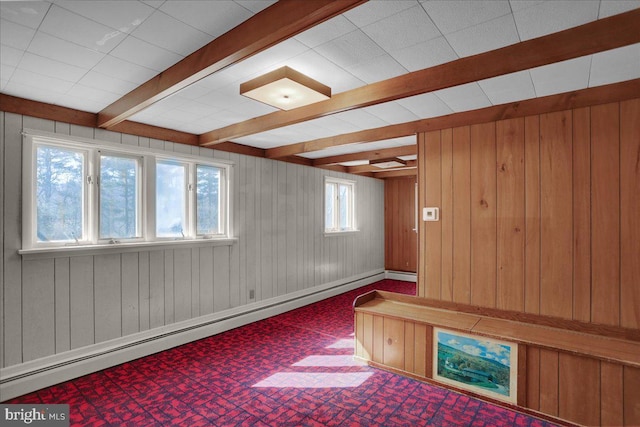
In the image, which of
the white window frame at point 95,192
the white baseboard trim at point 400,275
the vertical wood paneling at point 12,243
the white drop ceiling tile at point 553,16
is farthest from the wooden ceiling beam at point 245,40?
the white baseboard trim at point 400,275

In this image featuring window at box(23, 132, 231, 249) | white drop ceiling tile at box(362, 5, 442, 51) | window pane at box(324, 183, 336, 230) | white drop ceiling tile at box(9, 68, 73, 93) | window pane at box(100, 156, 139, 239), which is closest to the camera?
white drop ceiling tile at box(362, 5, 442, 51)

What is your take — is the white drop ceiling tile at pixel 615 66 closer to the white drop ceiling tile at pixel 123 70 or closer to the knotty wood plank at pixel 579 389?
the knotty wood plank at pixel 579 389

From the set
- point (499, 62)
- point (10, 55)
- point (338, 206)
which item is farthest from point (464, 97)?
point (338, 206)

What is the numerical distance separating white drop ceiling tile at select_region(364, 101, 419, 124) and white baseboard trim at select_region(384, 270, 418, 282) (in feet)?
16.0

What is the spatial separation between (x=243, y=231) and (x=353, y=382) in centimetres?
254

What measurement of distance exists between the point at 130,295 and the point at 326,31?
324cm

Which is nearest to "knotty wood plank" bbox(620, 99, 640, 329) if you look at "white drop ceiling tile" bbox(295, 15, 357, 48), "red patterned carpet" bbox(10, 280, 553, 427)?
"red patterned carpet" bbox(10, 280, 553, 427)

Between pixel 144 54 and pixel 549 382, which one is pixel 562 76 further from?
pixel 144 54

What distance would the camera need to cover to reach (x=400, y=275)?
7.85m

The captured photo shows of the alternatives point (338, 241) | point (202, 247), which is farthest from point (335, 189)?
point (202, 247)

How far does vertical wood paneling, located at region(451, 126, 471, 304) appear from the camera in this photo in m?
3.25

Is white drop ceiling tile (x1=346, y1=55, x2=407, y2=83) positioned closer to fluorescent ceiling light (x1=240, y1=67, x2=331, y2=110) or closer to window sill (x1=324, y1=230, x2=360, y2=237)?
fluorescent ceiling light (x1=240, y1=67, x2=331, y2=110)

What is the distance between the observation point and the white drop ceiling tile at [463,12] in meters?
1.62

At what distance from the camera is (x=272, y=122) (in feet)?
11.0
